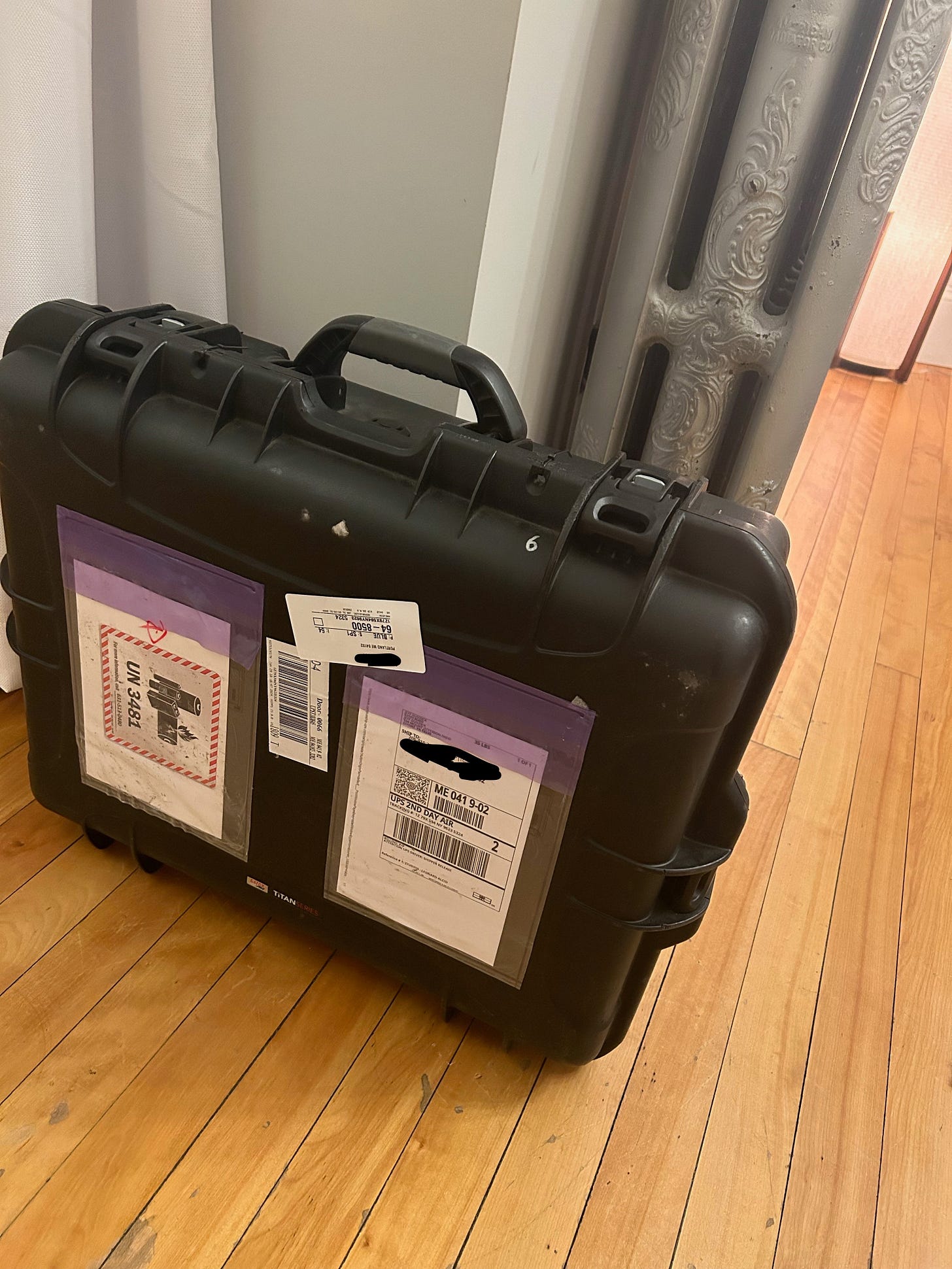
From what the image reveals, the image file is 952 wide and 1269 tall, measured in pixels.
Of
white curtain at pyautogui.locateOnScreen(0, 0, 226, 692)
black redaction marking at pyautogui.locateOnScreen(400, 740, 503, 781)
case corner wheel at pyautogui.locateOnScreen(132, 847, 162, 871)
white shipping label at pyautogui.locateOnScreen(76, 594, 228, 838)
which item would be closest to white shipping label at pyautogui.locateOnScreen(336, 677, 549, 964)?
black redaction marking at pyautogui.locateOnScreen(400, 740, 503, 781)

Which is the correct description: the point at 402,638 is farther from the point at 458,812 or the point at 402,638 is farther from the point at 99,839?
the point at 99,839

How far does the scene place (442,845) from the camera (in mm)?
672

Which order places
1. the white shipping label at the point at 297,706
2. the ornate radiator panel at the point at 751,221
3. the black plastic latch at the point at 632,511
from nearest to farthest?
the black plastic latch at the point at 632,511, the white shipping label at the point at 297,706, the ornate radiator panel at the point at 751,221

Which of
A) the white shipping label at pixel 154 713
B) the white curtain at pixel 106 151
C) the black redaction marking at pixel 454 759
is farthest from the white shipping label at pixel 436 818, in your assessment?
the white curtain at pixel 106 151

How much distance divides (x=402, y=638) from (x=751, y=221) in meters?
0.60

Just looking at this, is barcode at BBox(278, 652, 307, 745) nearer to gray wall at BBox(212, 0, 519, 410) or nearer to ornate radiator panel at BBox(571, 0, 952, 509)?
gray wall at BBox(212, 0, 519, 410)

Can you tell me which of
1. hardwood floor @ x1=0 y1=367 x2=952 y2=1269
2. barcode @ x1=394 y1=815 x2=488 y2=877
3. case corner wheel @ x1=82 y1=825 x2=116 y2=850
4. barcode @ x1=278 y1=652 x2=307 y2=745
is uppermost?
barcode @ x1=278 y1=652 x2=307 y2=745

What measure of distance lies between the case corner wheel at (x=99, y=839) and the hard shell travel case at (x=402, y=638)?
136mm

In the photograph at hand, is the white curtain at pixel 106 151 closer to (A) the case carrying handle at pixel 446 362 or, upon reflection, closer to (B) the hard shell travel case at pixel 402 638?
(B) the hard shell travel case at pixel 402 638

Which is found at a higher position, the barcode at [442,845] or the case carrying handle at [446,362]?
the case carrying handle at [446,362]

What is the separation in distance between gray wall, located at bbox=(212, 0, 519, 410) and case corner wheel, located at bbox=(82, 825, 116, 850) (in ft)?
1.65

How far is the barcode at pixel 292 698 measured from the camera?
65 cm

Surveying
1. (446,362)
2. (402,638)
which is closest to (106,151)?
(446,362)

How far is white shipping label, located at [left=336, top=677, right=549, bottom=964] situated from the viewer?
0.62 meters
